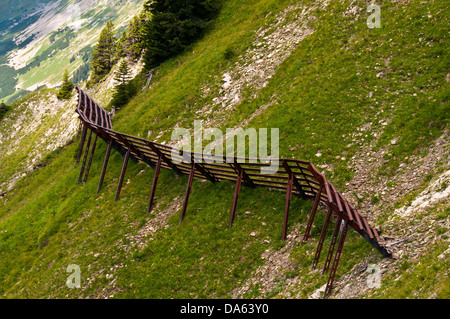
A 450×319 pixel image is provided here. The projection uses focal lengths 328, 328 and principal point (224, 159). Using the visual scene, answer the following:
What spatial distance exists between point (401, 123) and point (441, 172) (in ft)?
16.3

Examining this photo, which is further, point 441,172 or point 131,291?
point 131,291

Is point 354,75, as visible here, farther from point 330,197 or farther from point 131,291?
point 131,291

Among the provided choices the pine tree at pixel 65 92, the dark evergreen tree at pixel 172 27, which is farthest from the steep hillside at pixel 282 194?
the pine tree at pixel 65 92

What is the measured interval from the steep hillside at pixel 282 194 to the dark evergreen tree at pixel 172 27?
8452mm

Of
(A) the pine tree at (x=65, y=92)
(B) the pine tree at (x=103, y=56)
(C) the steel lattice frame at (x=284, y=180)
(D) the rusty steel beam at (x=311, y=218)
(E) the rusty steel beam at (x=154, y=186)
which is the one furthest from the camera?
(A) the pine tree at (x=65, y=92)

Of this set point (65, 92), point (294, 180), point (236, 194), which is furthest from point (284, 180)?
point (65, 92)

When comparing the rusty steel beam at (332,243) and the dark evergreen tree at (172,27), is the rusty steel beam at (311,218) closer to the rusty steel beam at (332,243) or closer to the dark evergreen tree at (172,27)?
the rusty steel beam at (332,243)

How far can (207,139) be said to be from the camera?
27609 millimetres

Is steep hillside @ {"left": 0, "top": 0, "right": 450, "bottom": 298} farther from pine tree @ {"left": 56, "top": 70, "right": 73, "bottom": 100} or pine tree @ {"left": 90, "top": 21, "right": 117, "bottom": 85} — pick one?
pine tree @ {"left": 56, "top": 70, "right": 73, "bottom": 100}

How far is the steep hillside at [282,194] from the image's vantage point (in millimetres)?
13969

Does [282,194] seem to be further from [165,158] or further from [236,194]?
[165,158]

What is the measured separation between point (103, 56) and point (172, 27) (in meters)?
26.4

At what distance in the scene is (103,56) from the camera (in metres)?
62.4

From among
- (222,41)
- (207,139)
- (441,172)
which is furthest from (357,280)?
(222,41)
